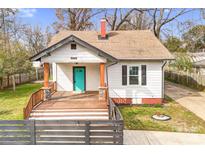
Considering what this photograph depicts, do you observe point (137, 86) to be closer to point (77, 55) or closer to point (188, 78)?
point (77, 55)

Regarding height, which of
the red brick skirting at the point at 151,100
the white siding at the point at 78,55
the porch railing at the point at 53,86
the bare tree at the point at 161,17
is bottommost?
the red brick skirting at the point at 151,100

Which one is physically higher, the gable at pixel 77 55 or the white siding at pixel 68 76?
the gable at pixel 77 55

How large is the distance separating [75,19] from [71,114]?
69.2ft

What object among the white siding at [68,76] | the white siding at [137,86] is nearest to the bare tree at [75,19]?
the white siding at [68,76]

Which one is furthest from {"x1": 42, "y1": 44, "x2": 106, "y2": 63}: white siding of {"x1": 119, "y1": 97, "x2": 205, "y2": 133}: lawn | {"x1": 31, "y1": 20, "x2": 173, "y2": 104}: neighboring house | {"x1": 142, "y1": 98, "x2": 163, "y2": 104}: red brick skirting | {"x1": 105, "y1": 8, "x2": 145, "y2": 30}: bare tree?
{"x1": 105, "y1": 8, "x2": 145, "y2": 30}: bare tree

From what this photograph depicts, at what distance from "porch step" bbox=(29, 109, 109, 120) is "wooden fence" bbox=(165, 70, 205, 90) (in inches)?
529

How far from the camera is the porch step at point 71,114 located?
929cm

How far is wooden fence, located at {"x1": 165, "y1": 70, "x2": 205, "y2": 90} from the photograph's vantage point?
Answer: 19.5m

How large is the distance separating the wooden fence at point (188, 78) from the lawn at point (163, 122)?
24.1 feet

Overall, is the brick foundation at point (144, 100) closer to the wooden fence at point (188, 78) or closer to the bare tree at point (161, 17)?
the wooden fence at point (188, 78)

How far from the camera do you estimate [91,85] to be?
48.4ft
